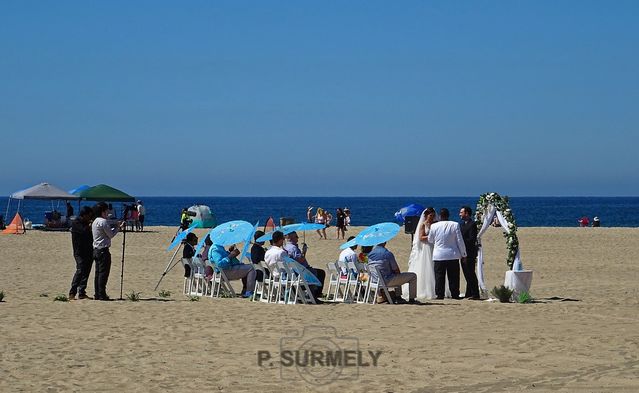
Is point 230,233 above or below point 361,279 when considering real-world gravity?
above

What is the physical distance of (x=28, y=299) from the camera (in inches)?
573

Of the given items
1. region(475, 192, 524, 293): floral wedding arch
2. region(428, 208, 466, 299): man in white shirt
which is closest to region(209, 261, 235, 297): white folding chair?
region(428, 208, 466, 299): man in white shirt

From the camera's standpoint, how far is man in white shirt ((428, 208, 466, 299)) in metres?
14.5

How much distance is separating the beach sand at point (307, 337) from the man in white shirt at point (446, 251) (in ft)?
2.43

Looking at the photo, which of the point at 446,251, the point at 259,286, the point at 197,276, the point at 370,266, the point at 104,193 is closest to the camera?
the point at 370,266

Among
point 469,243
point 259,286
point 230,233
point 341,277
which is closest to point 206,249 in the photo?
point 230,233

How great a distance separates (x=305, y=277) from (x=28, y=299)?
4.18m

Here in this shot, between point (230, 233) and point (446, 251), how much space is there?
3268mm

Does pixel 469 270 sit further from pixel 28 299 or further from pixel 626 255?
pixel 626 255

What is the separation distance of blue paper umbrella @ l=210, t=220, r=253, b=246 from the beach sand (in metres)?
0.91

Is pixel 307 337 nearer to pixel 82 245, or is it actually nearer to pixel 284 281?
pixel 284 281

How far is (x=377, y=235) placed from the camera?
14.3 metres

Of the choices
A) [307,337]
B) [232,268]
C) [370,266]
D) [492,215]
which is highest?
[492,215]

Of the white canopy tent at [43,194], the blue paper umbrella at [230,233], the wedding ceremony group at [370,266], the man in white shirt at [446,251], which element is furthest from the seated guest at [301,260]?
the white canopy tent at [43,194]
